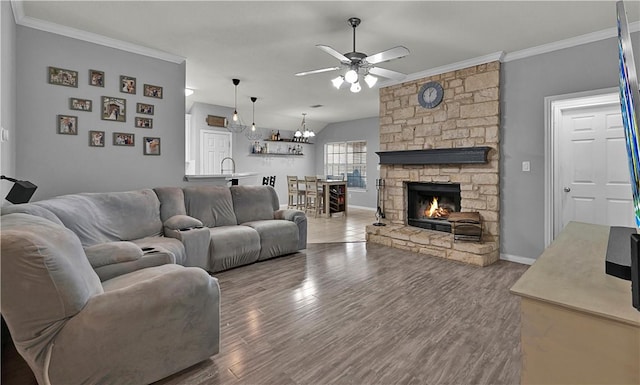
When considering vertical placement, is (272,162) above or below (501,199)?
above

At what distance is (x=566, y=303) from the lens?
85 cm

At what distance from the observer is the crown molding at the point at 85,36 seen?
3117 millimetres

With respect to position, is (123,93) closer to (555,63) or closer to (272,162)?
(555,63)

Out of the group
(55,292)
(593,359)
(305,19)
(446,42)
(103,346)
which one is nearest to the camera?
(593,359)

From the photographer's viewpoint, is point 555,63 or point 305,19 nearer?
point 305,19

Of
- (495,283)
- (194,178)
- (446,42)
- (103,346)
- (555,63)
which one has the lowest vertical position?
(495,283)

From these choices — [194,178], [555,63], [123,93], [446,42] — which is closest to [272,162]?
[194,178]

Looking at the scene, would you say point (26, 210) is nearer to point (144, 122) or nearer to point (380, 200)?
point (144, 122)

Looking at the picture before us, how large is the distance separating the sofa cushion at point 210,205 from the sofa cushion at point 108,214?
43cm

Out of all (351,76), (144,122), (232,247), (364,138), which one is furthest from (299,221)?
(364,138)

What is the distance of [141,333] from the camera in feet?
5.16

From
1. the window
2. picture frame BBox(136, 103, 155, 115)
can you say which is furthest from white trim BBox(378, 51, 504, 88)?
the window

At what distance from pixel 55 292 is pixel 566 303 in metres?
1.87

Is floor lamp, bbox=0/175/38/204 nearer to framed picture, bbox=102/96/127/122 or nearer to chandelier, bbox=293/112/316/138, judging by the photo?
framed picture, bbox=102/96/127/122
